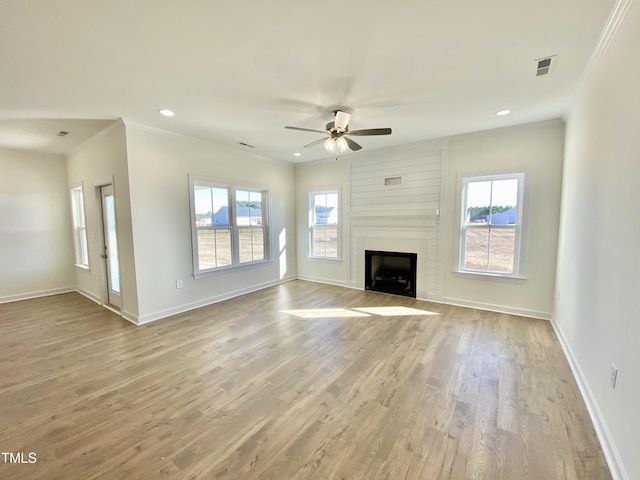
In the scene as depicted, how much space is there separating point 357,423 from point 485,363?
1.59m

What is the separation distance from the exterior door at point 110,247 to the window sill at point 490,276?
18.1ft

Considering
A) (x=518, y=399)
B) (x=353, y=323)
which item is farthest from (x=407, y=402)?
(x=353, y=323)

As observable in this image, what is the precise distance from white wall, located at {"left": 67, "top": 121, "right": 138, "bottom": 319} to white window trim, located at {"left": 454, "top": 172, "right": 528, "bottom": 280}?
4945mm

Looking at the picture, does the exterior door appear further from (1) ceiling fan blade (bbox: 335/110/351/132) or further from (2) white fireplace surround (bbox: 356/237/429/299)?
(2) white fireplace surround (bbox: 356/237/429/299)

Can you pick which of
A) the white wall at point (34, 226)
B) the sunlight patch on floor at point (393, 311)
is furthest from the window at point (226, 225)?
the white wall at point (34, 226)

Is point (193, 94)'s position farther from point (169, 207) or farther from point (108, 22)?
point (169, 207)

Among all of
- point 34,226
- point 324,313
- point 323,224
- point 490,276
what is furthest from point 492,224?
point 34,226

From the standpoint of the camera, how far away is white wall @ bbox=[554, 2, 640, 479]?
1.45 m

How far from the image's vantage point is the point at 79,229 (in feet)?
17.9

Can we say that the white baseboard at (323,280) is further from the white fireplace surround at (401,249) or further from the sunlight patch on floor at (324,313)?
the sunlight patch on floor at (324,313)

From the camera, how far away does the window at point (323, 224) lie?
19.1 ft

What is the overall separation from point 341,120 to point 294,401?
2851mm

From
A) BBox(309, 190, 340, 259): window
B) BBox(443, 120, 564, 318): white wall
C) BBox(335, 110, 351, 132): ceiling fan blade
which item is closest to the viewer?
BBox(335, 110, 351, 132): ceiling fan blade

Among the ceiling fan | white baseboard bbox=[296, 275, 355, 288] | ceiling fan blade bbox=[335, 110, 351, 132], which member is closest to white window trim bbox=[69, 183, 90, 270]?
white baseboard bbox=[296, 275, 355, 288]
